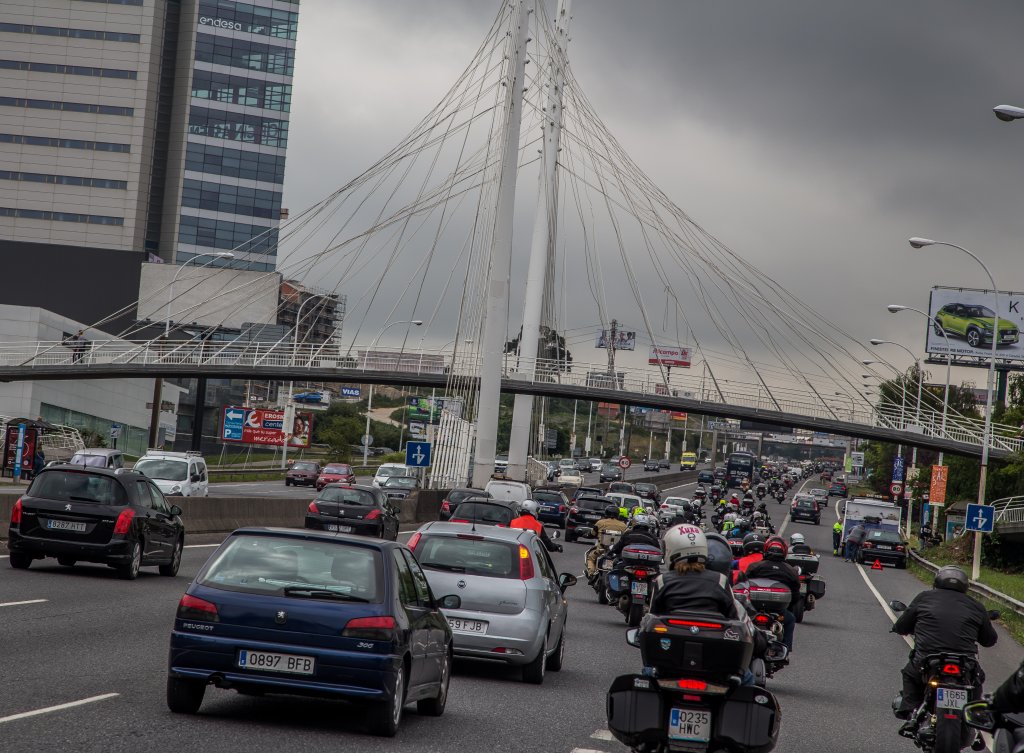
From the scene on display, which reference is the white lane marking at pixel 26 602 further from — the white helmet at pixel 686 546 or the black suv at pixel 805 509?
the black suv at pixel 805 509

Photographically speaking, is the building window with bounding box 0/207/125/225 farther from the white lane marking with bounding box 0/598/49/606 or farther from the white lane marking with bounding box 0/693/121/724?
the white lane marking with bounding box 0/693/121/724

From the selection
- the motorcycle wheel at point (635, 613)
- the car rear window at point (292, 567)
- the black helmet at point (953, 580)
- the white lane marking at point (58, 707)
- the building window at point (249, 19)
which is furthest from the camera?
the building window at point (249, 19)

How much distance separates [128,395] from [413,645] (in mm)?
84370

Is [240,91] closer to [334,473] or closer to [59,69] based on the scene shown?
[59,69]

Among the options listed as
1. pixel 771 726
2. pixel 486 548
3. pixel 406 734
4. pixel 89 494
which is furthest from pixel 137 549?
pixel 771 726

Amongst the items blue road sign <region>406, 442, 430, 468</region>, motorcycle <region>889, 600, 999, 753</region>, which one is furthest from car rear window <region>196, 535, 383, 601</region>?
blue road sign <region>406, 442, 430, 468</region>

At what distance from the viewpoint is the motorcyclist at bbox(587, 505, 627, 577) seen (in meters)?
25.0

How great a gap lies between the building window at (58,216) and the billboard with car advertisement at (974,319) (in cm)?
6836

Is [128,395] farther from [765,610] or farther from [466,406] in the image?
[765,610]

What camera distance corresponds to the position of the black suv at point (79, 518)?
61.5 ft

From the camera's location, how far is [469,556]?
13508mm

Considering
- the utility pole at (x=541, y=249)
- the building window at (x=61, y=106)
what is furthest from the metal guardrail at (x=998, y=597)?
the building window at (x=61, y=106)

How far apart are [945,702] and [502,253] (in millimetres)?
41835

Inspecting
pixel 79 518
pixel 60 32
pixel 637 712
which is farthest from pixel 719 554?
pixel 60 32
